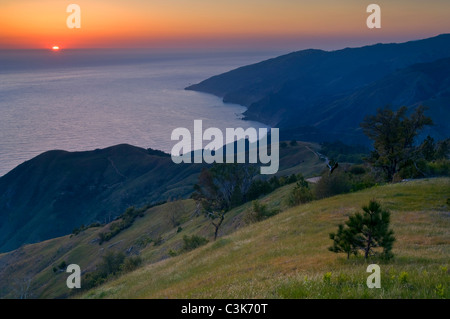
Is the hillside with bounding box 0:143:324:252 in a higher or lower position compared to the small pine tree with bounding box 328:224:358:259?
lower

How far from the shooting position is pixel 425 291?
6723mm

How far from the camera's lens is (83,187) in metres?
123

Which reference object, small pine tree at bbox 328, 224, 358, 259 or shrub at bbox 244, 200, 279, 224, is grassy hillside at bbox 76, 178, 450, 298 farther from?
shrub at bbox 244, 200, 279, 224

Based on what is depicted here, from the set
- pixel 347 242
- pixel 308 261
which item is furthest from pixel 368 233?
pixel 308 261

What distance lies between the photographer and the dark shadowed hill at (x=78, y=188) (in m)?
106

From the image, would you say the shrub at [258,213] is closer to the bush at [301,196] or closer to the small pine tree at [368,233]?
the bush at [301,196]

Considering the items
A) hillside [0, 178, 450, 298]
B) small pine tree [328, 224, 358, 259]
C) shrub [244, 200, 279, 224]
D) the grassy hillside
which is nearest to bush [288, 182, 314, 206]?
shrub [244, 200, 279, 224]

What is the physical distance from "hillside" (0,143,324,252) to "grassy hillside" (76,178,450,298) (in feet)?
243

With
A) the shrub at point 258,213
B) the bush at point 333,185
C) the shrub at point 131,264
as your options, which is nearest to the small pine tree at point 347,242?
the bush at point 333,185

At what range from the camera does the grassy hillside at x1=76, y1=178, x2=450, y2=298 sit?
743cm

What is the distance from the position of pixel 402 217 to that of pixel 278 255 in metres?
7.72

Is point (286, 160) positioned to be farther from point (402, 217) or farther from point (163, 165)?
point (402, 217)

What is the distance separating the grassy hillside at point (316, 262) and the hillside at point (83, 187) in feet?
243

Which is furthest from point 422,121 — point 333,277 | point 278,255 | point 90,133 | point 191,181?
point 90,133
